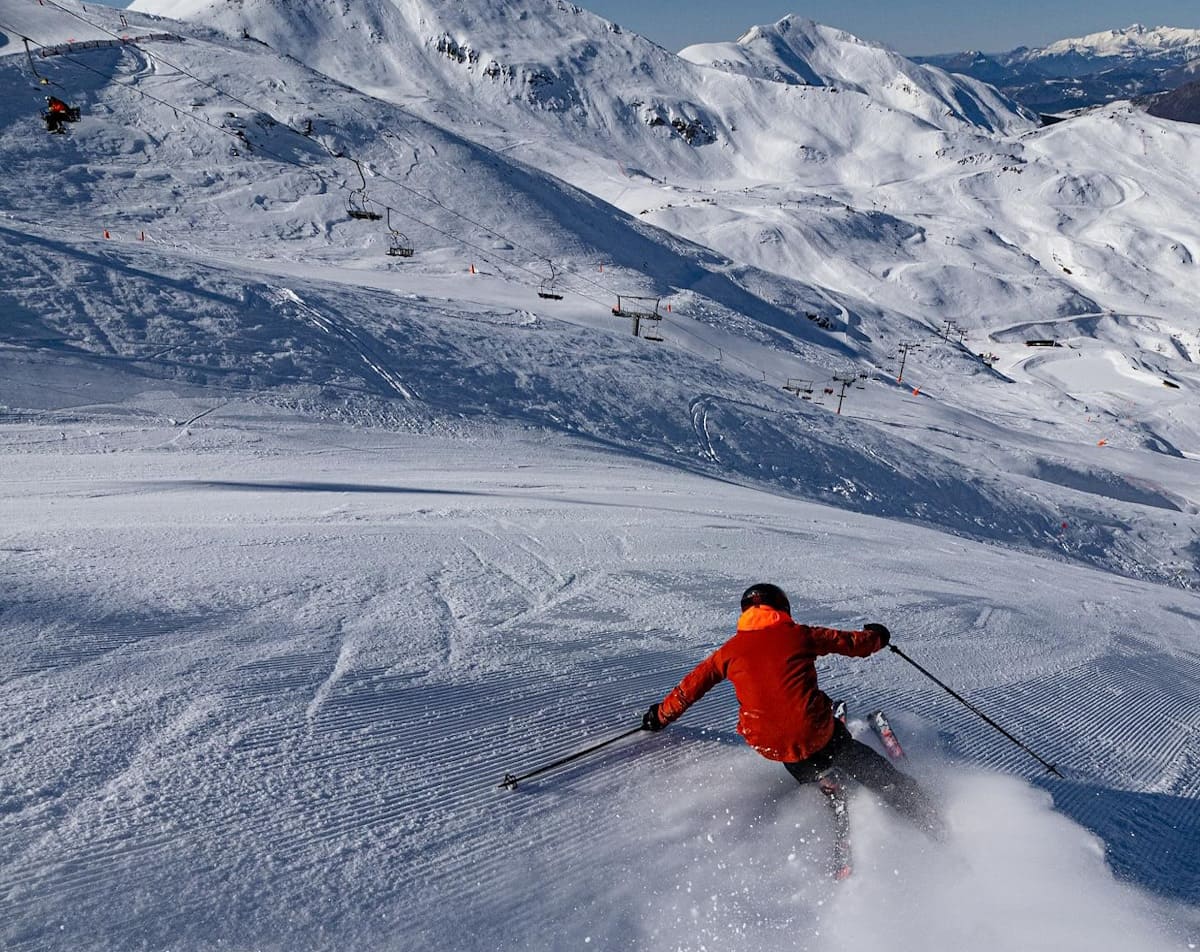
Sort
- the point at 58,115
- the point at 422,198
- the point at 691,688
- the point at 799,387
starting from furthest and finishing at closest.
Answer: the point at 422,198, the point at 799,387, the point at 58,115, the point at 691,688

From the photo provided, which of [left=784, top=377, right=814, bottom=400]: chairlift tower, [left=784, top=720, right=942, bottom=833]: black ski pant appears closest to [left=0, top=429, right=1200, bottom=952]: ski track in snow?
[left=784, top=720, right=942, bottom=833]: black ski pant

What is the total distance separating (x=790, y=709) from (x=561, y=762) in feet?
3.81

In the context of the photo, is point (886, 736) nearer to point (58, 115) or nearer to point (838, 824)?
point (838, 824)

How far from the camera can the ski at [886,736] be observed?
422cm

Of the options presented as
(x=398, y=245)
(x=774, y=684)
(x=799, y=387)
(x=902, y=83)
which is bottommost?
(x=774, y=684)

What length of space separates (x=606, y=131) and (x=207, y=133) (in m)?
91.4

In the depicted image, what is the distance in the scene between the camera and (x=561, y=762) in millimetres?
3826

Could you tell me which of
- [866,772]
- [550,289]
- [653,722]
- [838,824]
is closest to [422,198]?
[550,289]

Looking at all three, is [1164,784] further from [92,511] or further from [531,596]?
[92,511]

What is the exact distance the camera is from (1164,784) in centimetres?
457

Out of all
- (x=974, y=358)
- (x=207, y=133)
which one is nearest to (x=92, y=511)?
(x=207, y=133)

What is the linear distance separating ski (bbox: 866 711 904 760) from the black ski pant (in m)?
0.37

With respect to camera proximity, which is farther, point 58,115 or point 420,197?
point 420,197

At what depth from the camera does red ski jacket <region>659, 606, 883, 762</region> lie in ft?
12.5
